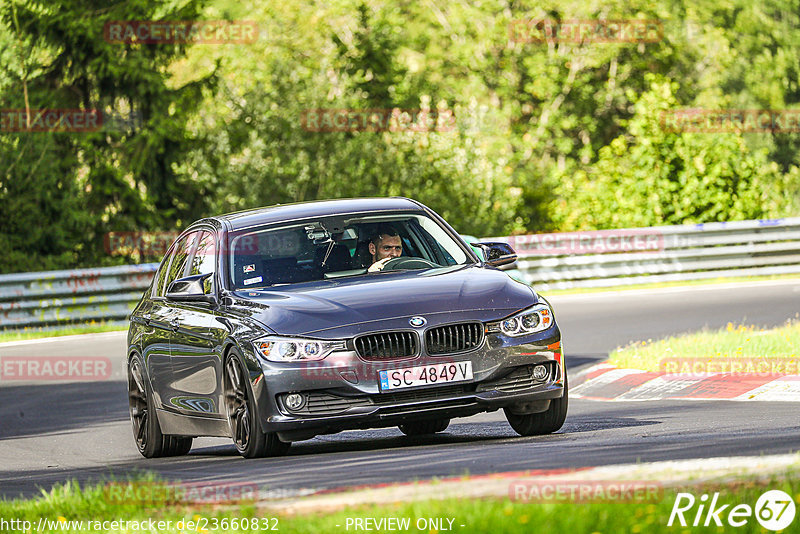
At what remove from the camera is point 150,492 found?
7504mm

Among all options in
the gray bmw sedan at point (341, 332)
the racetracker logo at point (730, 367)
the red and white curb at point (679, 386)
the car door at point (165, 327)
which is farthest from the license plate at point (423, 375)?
the racetracker logo at point (730, 367)

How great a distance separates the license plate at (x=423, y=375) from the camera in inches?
354

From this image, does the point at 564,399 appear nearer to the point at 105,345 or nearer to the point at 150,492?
the point at 150,492

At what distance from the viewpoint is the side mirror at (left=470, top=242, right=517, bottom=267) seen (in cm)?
1058

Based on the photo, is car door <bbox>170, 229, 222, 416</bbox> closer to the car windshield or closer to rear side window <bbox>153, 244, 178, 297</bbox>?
the car windshield

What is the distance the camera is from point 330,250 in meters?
10.3

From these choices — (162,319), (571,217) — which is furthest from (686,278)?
(162,319)

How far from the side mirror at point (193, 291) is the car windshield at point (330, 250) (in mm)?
187

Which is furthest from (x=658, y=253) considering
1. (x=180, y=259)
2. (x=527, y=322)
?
(x=527, y=322)

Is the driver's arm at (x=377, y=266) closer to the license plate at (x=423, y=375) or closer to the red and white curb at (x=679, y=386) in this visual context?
the license plate at (x=423, y=375)

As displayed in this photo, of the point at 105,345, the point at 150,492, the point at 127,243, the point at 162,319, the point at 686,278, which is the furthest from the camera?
the point at 127,243

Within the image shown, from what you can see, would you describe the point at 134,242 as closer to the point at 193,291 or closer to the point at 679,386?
the point at 679,386

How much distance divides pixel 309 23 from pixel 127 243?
2312 centimetres

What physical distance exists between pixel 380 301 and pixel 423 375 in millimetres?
516
